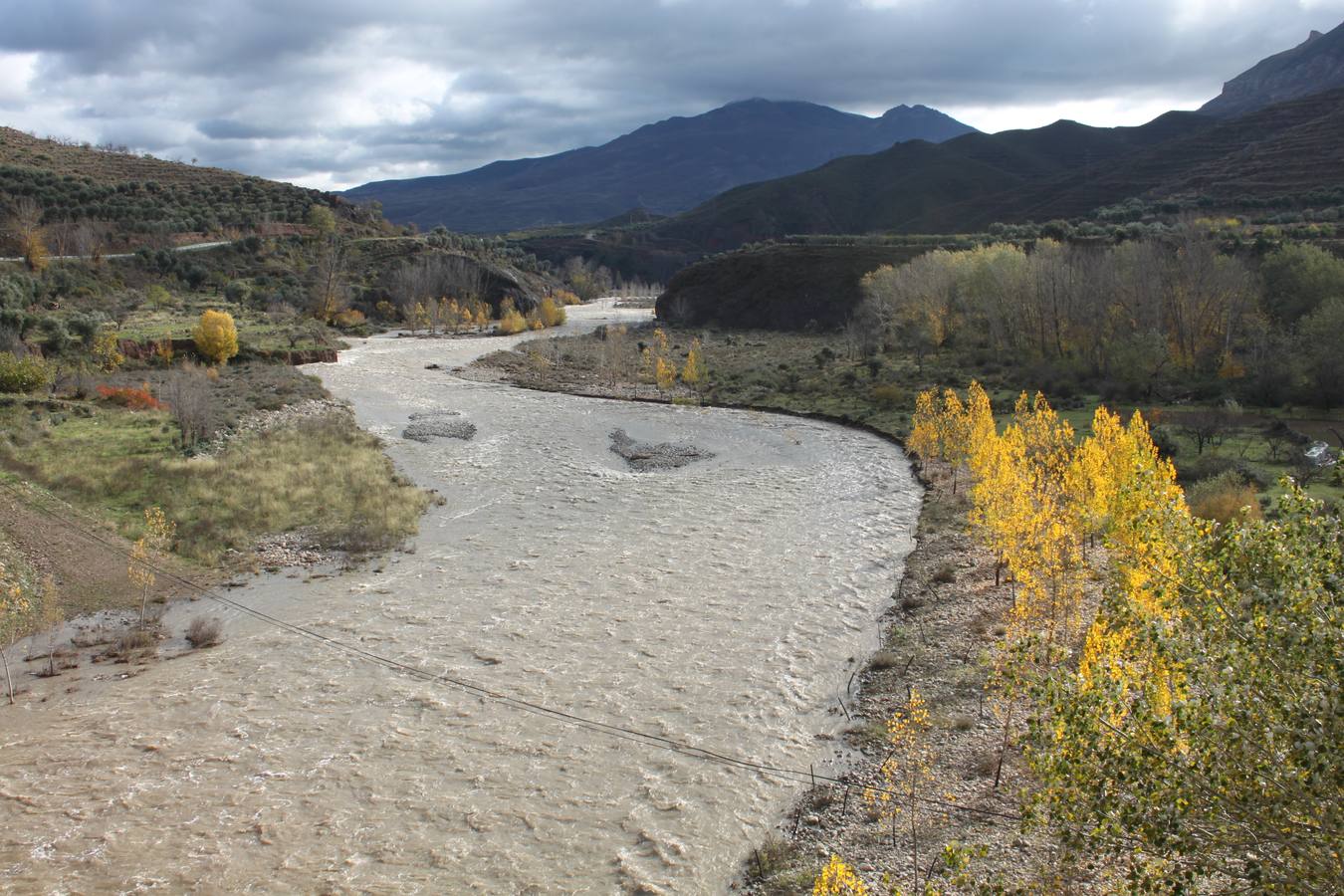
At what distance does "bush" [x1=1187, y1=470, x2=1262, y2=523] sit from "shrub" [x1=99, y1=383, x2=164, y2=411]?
36.8 m

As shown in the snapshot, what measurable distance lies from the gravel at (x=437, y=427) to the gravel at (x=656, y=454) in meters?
6.92

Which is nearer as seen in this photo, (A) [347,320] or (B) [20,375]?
(B) [20,375]

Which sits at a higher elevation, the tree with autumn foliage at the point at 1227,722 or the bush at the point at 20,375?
the bush at the point at 20,375

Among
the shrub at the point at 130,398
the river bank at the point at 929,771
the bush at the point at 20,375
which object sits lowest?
the river bank at the point at 929,771

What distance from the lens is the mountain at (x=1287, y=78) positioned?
158500 millimetres

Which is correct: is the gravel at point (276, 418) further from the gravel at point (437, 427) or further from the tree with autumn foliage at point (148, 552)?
the tree with autumn foliage at point (148, 552)

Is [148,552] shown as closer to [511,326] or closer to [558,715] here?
[558,715]

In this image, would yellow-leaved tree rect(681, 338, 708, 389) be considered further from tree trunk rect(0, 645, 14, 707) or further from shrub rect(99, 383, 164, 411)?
tree trunk rect(0, 645, 14, 707)

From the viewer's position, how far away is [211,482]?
90.6 ft

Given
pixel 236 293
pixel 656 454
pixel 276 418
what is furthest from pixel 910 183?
pixel 276 418

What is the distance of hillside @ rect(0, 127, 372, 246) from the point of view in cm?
7975

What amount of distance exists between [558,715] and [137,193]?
319 feet

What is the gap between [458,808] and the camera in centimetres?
1266

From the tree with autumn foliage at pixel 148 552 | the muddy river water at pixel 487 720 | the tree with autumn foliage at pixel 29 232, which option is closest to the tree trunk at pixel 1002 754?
the muddy river water at pixel 487 720
